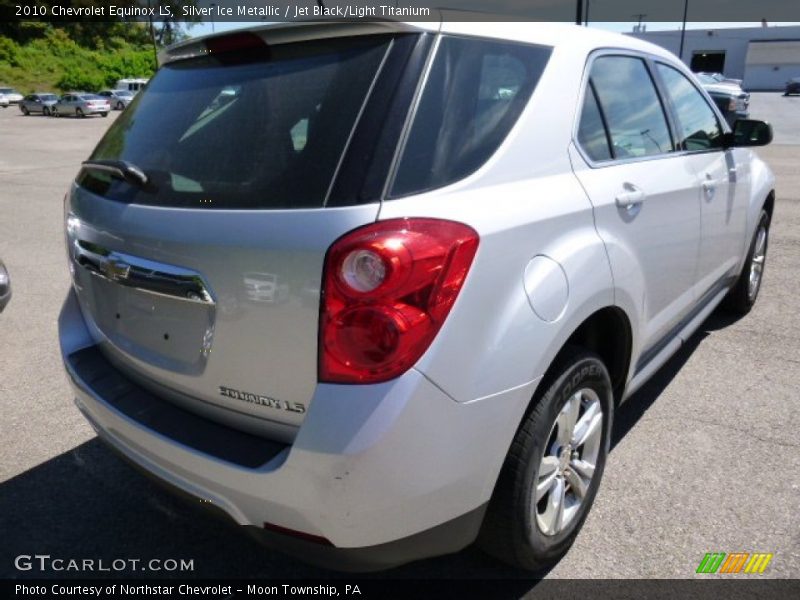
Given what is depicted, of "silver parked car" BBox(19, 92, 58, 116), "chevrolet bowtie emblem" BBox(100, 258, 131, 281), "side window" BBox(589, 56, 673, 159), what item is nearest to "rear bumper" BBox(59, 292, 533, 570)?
"chevrolet bowtie emblem" BBox(100, 258, 131, 281)

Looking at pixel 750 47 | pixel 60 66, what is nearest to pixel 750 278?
pixel 60 66

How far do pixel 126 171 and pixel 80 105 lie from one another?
41360 mm

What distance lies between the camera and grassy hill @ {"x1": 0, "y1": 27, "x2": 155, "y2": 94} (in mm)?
57422

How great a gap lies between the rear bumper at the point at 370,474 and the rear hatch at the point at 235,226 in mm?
119

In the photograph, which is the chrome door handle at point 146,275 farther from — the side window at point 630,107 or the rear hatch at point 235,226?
the side window at point 630,107

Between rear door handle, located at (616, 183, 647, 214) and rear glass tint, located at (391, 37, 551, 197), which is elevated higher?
rear glass tint, located at (391, 37, 551, 197)

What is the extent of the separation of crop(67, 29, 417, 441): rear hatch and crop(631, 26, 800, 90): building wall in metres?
75.6

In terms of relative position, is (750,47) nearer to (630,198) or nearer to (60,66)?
(60,66)

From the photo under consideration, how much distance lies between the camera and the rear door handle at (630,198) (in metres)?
2.32

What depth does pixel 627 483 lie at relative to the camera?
2734mm

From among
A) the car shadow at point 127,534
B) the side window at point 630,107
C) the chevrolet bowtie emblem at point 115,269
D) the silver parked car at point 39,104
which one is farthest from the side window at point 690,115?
the silver parked car at point 39,104

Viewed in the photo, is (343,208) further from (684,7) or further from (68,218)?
(684,7)

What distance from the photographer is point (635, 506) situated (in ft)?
8.47

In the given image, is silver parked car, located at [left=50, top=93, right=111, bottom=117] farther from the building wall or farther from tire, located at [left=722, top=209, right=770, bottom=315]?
the building wall
